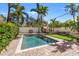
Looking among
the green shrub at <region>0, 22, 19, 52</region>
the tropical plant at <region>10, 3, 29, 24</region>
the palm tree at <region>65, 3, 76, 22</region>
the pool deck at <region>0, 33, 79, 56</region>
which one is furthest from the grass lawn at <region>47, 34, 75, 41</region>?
the green shrub at <region>0, 22, 19, 52</region>

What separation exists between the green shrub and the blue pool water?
49cm

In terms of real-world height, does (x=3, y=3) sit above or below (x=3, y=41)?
above

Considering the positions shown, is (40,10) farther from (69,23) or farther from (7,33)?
(7,33)

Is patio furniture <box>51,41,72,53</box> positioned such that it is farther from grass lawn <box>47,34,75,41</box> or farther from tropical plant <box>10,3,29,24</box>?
tropical plant <box>10,3,29,24</box>

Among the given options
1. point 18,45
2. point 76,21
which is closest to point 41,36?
point 18,45

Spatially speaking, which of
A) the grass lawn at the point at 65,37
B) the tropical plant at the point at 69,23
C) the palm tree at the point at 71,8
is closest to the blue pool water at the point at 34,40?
the grass lawn at the point at 65,37

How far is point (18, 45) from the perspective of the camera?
7516mm

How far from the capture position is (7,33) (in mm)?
7594

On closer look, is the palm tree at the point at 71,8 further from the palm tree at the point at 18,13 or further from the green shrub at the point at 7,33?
the green shrub at the point at 7,33

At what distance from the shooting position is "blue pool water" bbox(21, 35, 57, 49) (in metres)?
7.44

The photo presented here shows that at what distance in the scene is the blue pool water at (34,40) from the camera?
7.44 meters

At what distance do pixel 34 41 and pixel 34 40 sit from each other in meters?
0.06

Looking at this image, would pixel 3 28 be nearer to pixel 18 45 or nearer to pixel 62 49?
pixel 18 45

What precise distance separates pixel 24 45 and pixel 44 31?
0.92 metres
